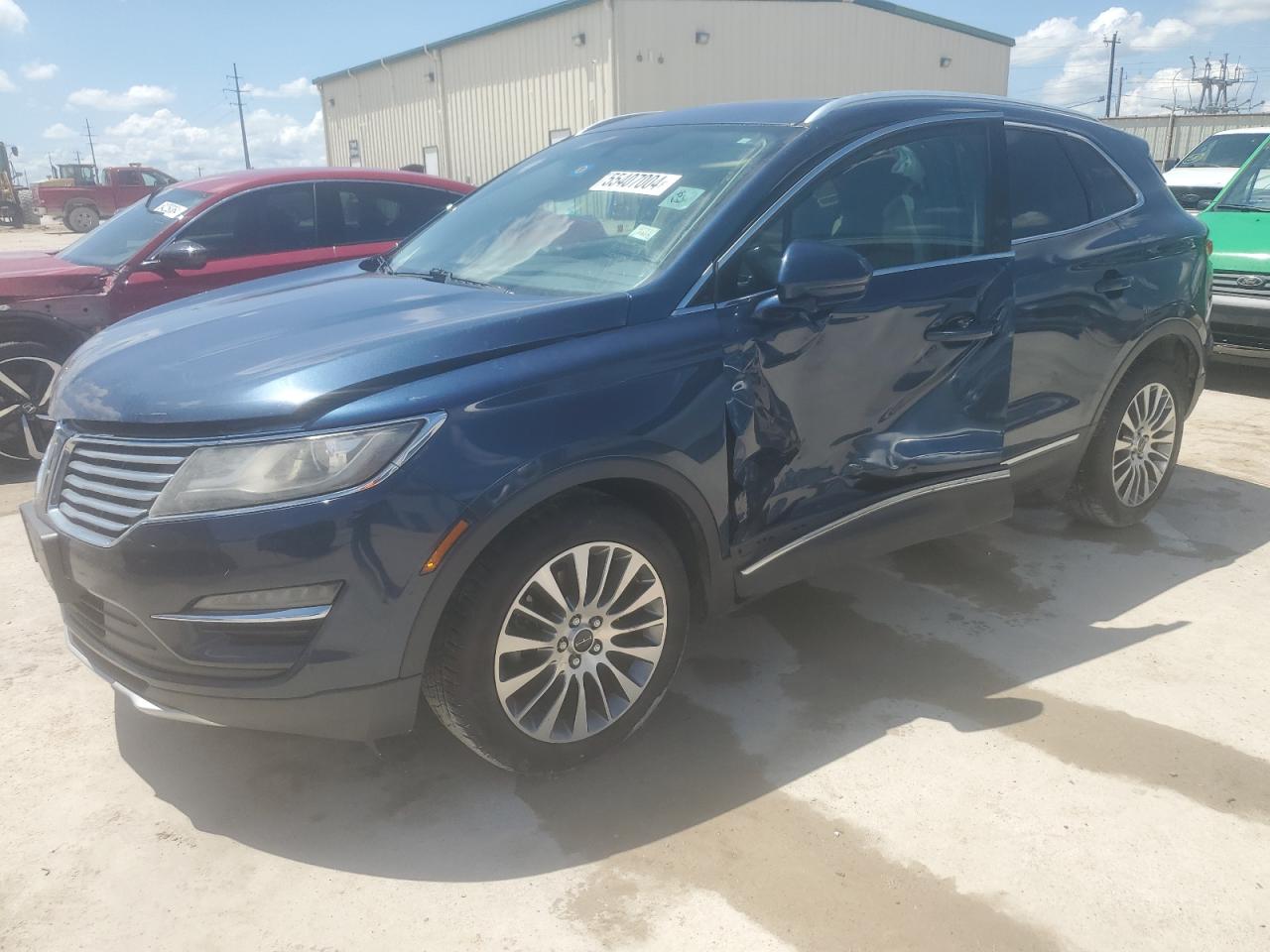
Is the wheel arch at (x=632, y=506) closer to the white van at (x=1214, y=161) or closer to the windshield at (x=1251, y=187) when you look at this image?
the windshield at (x=1251, y=187)

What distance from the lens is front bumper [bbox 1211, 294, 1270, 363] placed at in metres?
6.98

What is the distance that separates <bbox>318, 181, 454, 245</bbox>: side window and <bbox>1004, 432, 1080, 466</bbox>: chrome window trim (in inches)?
158

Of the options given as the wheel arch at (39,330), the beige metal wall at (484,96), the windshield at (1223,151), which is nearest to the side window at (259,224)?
the wheel arch at (39,330)

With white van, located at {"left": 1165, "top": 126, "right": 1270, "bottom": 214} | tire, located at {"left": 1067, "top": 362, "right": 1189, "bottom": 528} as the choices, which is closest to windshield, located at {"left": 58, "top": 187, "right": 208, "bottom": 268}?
tire, located at {"left": 1067, "top": 362, "right": 1189, "bottom": 528}

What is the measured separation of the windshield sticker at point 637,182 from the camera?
3148 mm

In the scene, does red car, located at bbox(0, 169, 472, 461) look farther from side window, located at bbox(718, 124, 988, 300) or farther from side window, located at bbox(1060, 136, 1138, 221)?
side window, located at bbox(1060, 136, 1138, 221)

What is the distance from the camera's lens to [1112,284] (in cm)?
399

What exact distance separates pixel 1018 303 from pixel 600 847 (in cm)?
242

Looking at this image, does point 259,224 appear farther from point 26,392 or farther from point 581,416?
point 581,416

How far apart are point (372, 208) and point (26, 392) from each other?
235 cm

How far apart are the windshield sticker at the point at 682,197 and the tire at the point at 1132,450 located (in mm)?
2241

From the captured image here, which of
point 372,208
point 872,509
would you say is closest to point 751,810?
point 872,509

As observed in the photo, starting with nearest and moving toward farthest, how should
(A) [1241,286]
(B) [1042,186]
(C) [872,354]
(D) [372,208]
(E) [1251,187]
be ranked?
(C) [872,354], (B) [1042,186], (D) [372,208], (A) [1241,286], (E) [1251,187]

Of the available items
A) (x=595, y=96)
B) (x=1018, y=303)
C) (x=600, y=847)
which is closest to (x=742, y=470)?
(x=600, y=847)
